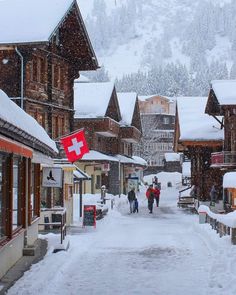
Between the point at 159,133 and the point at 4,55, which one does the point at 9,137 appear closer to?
the point at 4,55

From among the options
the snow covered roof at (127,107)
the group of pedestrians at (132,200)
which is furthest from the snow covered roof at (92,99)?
the group of pedestrians at (132,200)

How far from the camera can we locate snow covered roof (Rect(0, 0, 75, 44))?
2686 cm

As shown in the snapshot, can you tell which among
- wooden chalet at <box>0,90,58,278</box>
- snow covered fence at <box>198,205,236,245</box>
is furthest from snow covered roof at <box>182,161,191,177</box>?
wooden chalet at <box>0,90,58,278</box>

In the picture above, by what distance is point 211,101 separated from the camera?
4009cm

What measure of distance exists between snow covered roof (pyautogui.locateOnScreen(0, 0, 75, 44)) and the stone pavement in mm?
12005

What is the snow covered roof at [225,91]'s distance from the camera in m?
35.6

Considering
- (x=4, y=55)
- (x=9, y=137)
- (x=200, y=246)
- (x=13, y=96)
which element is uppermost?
(x=4, y=55)

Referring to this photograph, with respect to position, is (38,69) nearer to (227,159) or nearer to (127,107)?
(227,159)

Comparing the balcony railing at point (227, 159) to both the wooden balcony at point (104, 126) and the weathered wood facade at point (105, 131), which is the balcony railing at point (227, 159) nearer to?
the weathered wood facade at point (105, 131)

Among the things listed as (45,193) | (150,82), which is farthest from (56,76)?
(150,82)

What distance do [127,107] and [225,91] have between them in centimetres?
2365

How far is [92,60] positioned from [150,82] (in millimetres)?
137653

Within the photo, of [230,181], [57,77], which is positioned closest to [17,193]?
[230,181]

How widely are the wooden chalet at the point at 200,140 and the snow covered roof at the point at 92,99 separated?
575 cm
